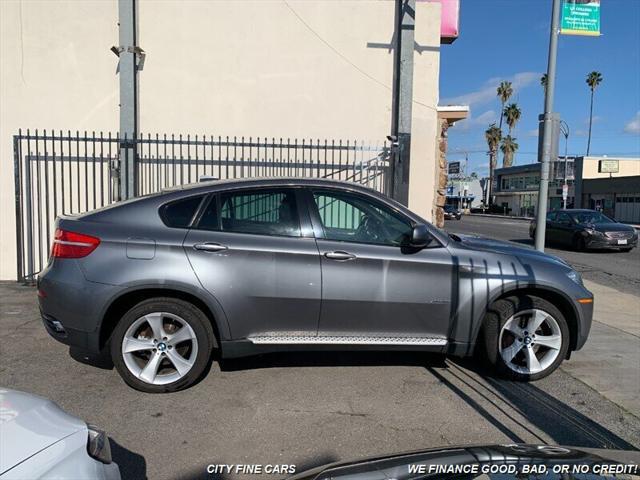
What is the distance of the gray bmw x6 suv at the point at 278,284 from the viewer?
409 cm

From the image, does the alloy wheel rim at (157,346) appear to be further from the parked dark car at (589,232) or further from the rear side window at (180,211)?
the parked dark car at (589,232)

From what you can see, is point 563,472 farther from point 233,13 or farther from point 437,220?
point 233,13

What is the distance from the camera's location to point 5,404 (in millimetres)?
2127

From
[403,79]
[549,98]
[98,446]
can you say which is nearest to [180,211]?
[98,446]

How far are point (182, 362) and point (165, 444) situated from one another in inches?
32.2

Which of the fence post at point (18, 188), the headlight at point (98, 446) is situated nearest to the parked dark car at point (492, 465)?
the headlight at point (98, 446)

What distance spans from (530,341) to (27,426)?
3.97m

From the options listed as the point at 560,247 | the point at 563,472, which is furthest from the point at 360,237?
the point at 560,247

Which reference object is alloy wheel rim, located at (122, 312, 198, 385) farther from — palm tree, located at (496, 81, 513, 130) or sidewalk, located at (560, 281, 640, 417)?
palm tree, located at (496, 81, 513, 130)

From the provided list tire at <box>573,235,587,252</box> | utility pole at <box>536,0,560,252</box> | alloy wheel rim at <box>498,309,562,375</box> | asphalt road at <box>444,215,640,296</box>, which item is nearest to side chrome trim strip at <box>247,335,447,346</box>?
Answer: alloy wheel rim at <box>498,309,562,375</box>

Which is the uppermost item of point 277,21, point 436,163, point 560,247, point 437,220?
point 277,21

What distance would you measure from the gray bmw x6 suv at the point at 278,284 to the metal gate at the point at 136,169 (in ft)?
12.9

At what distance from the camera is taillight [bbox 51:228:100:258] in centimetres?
406

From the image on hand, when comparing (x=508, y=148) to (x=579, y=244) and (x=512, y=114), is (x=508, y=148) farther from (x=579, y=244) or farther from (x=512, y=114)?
(x=579, y=244)
